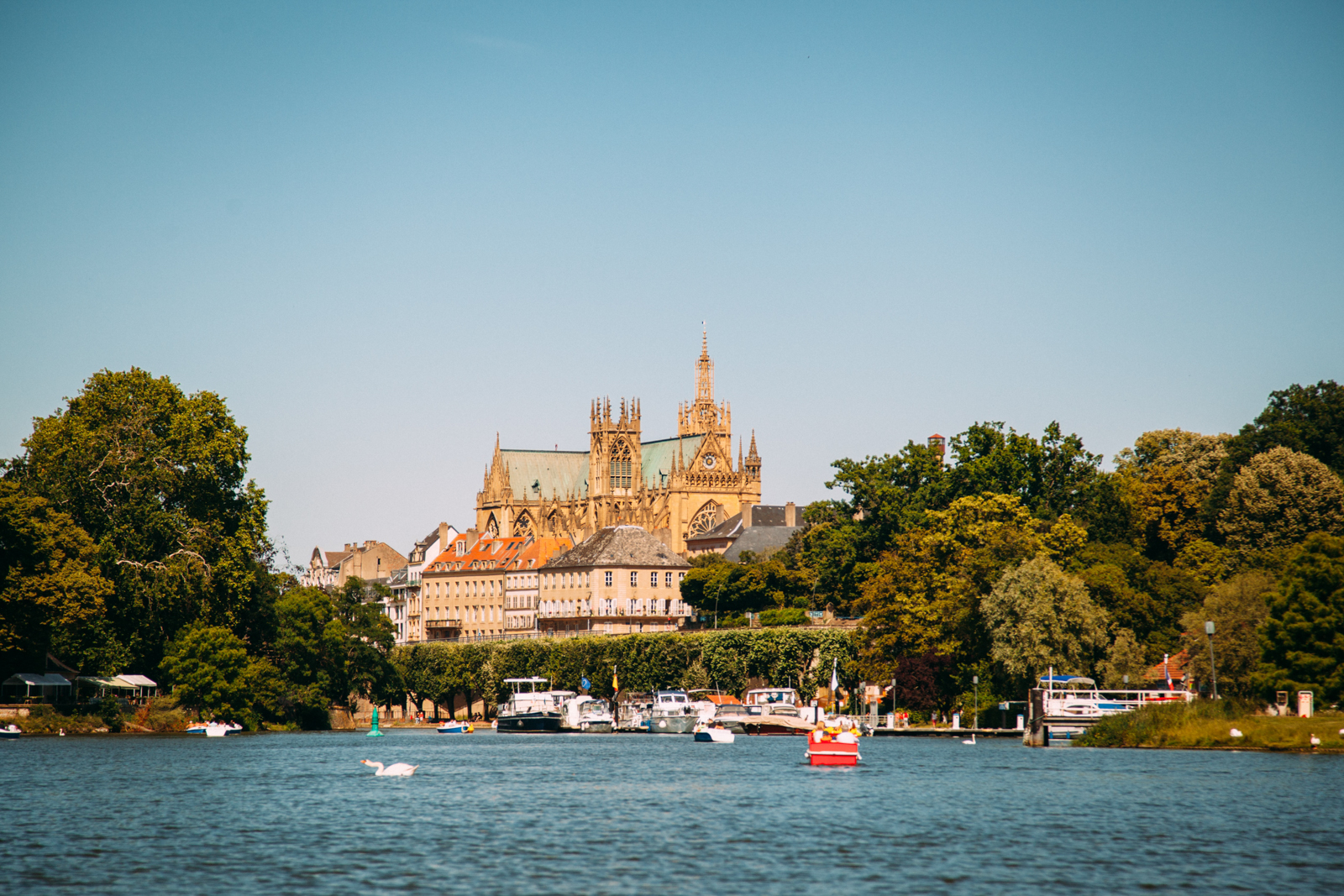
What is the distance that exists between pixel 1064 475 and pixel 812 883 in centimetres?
9946

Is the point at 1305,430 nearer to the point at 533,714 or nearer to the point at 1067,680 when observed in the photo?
the point at 1067,680

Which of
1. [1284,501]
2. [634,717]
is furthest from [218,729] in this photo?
[1284,501]

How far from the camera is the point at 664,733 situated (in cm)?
13438

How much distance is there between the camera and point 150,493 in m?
107

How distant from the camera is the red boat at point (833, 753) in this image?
76.4 metres

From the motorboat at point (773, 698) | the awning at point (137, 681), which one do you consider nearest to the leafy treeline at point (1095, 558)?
the motorboat at point (773, 698)

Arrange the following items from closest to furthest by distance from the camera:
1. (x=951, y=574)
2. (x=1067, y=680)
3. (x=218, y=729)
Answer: (x=1067, y=680)
(x=218, y=729)
(x=951, y=574)

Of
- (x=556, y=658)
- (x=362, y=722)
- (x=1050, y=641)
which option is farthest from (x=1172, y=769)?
(x=362, y=722)

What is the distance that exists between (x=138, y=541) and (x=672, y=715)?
4749 centimetres

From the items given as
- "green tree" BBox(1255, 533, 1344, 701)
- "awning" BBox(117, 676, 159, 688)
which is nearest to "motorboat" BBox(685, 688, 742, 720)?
"awning" BBox(117, 676, 159, 688)

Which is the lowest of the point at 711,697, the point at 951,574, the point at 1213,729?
the point at 1213,729

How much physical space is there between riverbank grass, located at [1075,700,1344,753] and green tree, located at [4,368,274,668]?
54.7m

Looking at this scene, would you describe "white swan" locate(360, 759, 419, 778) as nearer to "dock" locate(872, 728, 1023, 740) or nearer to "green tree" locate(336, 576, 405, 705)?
"dock" locate(872, 728, 1023, 740)

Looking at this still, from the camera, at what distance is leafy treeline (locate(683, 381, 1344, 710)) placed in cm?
9050
